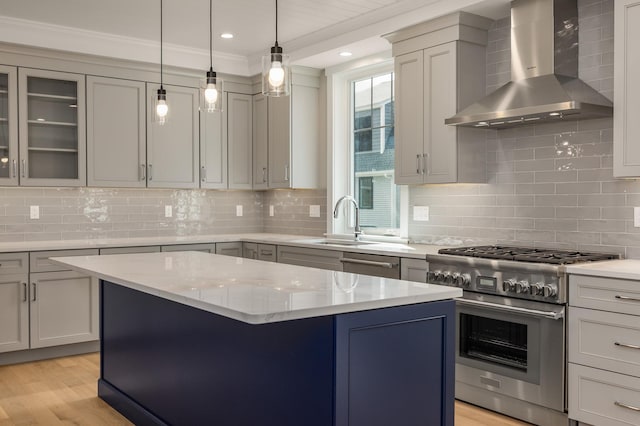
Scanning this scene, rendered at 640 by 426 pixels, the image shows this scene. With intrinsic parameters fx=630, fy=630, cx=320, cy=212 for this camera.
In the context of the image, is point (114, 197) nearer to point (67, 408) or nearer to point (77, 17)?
point (77, 17)

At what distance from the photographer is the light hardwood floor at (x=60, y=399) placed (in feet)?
11.9

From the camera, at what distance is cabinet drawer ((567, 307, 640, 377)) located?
3.04 meters

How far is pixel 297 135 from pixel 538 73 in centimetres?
261

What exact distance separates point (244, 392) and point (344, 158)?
3.49 metres

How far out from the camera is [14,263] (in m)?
4.75

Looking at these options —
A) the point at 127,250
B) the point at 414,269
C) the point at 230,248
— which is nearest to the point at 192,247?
the point at 230,248

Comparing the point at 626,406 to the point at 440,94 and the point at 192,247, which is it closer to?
the point at 440,94

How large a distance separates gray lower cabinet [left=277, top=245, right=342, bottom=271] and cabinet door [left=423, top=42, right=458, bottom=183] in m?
0.95

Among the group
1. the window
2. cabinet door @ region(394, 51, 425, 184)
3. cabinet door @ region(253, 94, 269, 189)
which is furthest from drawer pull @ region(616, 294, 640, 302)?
cabinet door @ region(253, 94, 269, 189)

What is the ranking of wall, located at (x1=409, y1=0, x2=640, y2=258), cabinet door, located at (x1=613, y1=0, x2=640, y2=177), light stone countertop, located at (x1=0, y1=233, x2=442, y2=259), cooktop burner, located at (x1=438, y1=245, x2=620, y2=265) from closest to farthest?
cabinet door, located at (x1=613, y1=0, x2=640, y2=177) < cooktop burner, located at (x1=438, y1=245, x2=620, y2=265) < wall, located at (x1=409, y1=0, x2=640, y2=258) < light stone countertop, located at (x1=0, y1=233, x2=442, y2=259)

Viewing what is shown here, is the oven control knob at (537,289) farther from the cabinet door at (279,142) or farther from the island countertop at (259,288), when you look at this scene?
the cabinet door at (279,142)

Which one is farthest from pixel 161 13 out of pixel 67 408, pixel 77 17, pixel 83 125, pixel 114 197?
pixel 67 408

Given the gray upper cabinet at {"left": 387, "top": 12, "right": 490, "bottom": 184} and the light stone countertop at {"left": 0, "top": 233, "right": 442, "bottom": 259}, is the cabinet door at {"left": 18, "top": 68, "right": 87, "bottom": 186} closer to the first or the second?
the light stone countertop at {"left": 0, "top": 233, "right": 442, "bottom": 259}

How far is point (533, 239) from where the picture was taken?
4.11m
